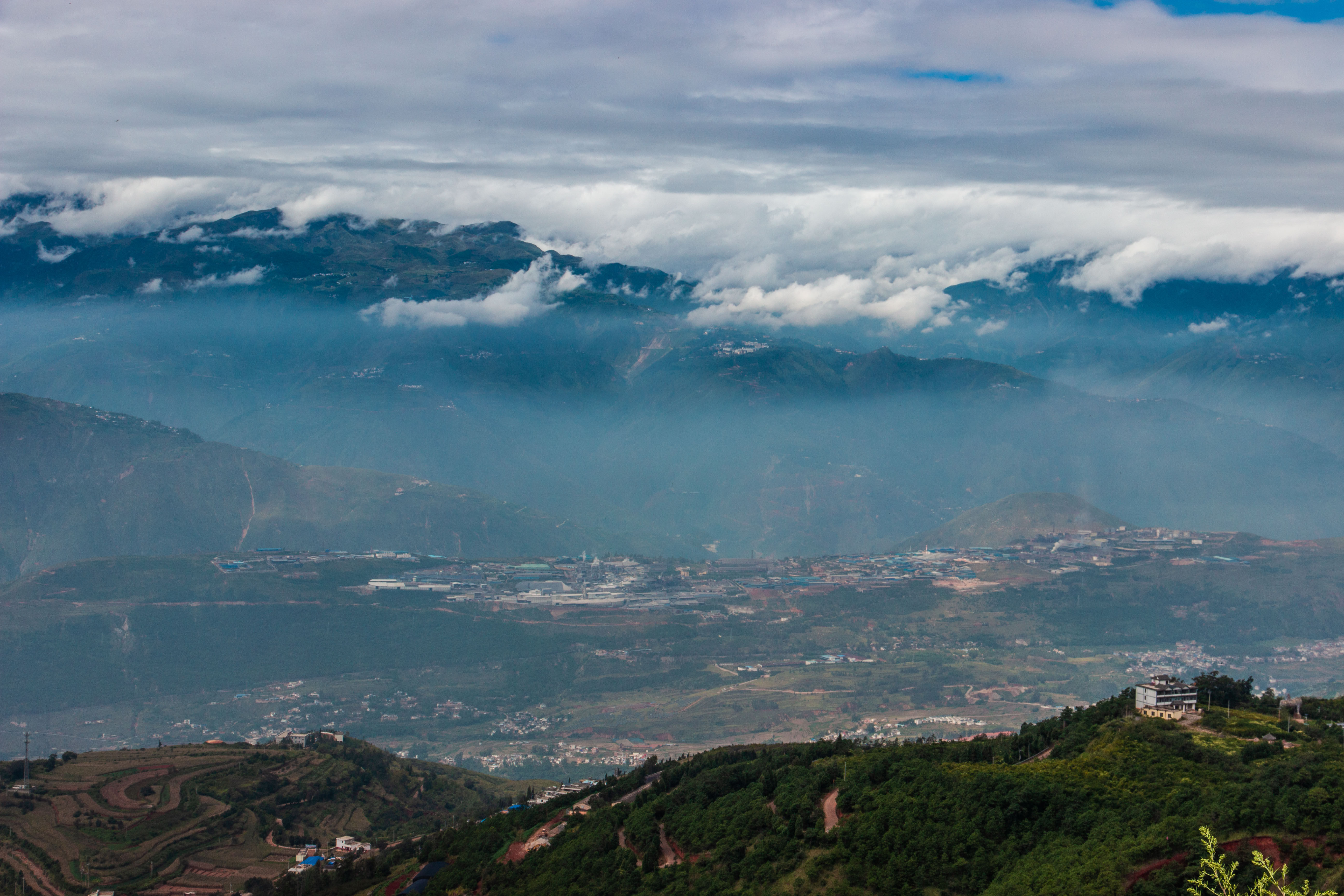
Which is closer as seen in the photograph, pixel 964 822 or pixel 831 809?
pixel 964 822

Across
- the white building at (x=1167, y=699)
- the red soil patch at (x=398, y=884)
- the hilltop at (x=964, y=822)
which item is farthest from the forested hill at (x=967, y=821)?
the red soil patch at (x=398, y=884)

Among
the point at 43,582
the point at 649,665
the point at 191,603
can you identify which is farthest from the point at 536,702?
the point at 43,582

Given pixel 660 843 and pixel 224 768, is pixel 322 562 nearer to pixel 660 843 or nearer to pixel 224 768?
pixel 224 768

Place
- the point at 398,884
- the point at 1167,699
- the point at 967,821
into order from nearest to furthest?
1. the point at 967,821
2. the point at 1167,699
3. the point at 398,884

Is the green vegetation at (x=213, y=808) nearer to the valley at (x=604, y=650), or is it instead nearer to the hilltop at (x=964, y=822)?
the hilltop at (x=964, y=822)

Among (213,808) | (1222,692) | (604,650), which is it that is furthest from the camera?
(604,650)

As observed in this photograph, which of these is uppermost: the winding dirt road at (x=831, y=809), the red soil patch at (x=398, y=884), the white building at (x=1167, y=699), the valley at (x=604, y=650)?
the white building at (x=1167, y=699)

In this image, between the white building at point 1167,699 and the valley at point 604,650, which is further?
the valley at point 604,650

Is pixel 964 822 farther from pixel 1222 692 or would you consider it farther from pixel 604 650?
pixel 604 650

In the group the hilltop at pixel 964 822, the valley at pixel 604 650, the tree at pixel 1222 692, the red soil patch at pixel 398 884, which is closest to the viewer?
the hilltop at pixel 964 822

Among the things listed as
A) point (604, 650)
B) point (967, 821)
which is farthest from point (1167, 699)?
point (604, 650)
